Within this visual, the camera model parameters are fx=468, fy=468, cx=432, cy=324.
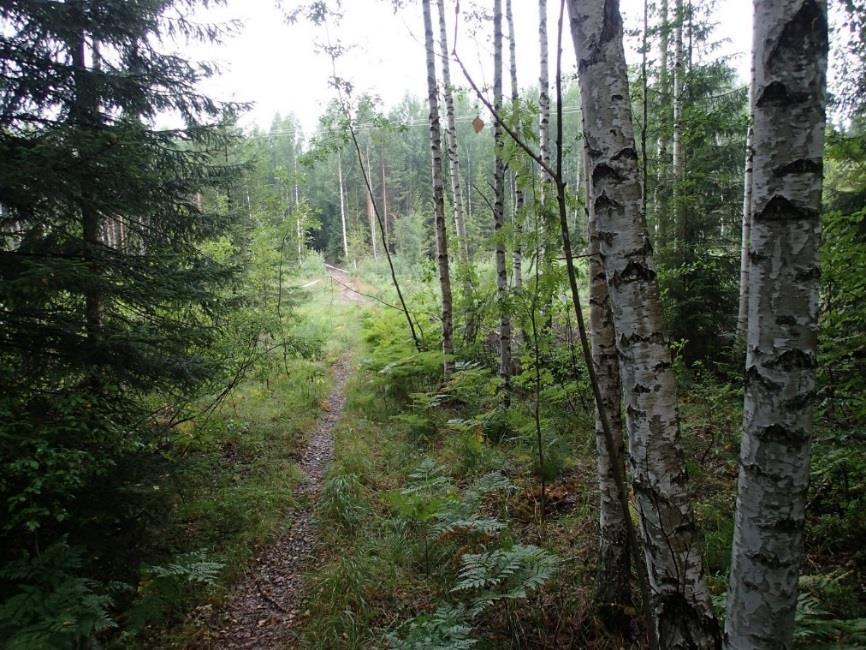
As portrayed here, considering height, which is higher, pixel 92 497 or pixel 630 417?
pixel 630 417

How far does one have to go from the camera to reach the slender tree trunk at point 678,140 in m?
9.72

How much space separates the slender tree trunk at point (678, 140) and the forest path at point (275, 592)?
8.65 m

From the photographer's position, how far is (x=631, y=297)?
6.90 feet

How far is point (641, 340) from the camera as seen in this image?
6.91ft

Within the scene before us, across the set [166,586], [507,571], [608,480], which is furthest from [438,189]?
[166,586]

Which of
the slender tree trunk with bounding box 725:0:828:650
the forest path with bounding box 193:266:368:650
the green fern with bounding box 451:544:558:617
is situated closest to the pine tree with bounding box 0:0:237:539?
the forest path with bounding box 193:266:368:650

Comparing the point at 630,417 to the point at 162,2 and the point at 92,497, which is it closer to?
the point at 92,497

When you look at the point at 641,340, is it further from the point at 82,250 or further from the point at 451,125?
the point at 451,125

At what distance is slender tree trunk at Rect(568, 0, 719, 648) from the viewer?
2.09 m

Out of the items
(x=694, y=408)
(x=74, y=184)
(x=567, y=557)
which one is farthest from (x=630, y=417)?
(x=694, y=408)

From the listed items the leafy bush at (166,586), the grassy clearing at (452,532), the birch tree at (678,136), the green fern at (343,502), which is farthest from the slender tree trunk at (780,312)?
the birch tree at (678,136)

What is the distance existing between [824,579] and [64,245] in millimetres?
7412

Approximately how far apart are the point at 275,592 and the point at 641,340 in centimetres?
473

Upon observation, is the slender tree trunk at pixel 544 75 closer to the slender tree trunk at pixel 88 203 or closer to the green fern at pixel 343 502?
the green fern at pixel 343 502
